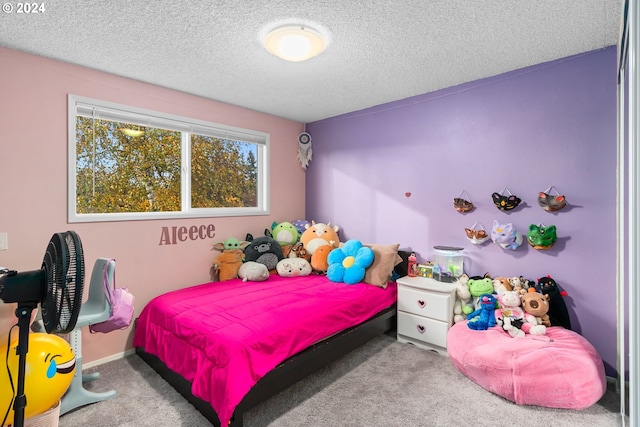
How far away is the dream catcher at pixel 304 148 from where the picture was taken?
167 inches

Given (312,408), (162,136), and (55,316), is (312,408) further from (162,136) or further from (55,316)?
(162,136)

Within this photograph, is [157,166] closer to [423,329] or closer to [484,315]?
[423,329]

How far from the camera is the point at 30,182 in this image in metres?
2.32

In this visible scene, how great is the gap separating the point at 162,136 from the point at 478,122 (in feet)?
9.56

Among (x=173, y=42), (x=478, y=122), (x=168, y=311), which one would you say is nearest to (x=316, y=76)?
(x=173, y=42)

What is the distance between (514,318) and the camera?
7.69ft

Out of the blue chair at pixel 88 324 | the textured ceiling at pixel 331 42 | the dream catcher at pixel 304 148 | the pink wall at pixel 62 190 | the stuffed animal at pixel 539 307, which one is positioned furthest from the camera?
the dream catcher at pixel 304 148

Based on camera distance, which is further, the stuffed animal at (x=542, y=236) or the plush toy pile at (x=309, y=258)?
the plush toy pile at (x=309, y=258)

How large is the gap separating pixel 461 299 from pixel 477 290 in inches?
6.5

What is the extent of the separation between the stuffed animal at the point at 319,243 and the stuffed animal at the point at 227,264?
2.48ft

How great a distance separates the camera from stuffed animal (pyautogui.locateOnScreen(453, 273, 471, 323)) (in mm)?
2730

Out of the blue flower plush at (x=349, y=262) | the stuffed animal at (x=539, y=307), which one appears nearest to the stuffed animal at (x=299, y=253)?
the blue flower plush at (x=349, y=262)

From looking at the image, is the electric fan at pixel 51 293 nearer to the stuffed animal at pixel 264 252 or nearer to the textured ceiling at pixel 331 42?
the textured ceiling at pixel 331 42

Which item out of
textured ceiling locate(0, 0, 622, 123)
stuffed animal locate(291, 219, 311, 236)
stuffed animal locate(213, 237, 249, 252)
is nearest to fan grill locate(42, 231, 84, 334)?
textured ceiling locate(0, 0, 622, 123)
